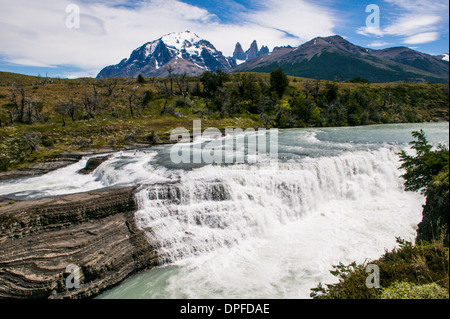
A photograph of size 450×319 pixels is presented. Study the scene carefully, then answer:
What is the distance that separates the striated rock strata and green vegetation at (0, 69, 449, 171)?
15.7m

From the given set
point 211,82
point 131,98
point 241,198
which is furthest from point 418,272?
point 211,82

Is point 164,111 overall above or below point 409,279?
above

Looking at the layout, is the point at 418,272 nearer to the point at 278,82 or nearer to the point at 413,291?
the point at 413,291

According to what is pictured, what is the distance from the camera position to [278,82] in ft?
209

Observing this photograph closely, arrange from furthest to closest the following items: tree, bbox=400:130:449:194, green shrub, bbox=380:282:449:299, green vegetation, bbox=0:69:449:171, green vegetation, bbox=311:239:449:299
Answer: green vegetation, bbox=0:69:449:171
tree, bbox=400:130:449:194
green vegetation, bbox=311:239:449:299
green shrub, bbox=380:282:449:299

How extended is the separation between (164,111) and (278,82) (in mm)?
32235

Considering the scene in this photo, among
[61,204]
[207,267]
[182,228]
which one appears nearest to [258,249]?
[207,267]

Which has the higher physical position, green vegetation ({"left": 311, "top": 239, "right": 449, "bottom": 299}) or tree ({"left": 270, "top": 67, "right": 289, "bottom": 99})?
tree ({"left": 270, "top": 67, "right": 289, "bottom": 99})

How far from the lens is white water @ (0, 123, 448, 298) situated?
1057cm

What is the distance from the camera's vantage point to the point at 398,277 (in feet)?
19.9

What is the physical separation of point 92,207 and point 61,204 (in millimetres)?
1396

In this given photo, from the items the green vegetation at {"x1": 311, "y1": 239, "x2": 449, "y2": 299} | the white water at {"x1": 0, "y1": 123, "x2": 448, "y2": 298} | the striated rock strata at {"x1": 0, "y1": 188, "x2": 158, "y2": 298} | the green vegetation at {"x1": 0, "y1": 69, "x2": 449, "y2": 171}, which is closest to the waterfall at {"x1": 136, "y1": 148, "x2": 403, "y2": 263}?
the white water at {"x1": 0, "y1": 123, "x2": 448, "y2": 298}

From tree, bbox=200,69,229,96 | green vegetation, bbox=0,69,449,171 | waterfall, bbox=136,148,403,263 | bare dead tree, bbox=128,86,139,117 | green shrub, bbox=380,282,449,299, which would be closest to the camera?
green shrub, bbox=380,282,449,299

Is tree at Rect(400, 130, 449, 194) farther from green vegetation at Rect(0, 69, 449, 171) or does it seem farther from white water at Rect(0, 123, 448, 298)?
green vegetation at Rect(0, 69, 449, 171)
